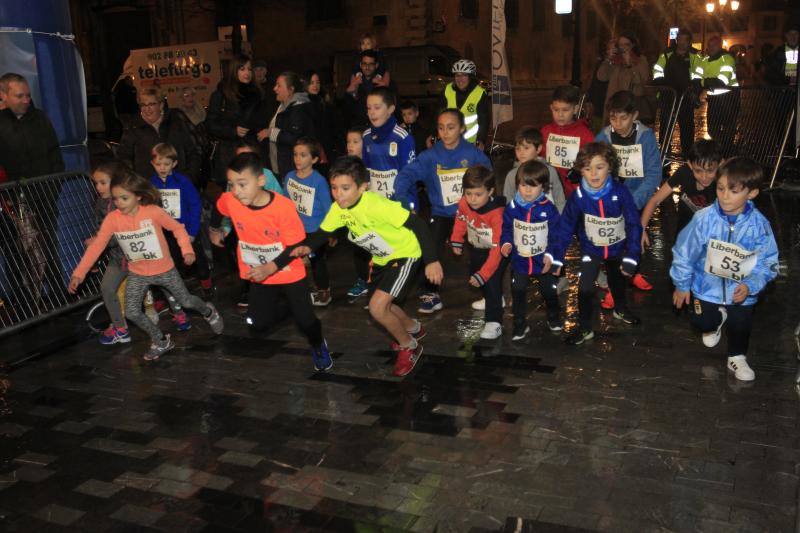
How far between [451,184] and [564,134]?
53.8 inches

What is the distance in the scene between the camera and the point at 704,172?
22.3ft

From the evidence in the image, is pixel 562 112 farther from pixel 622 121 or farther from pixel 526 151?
pixel 526 151

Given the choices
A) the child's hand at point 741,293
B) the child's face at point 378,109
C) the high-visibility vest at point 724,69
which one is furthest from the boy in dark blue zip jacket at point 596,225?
the high-visibility vest at point 724,69

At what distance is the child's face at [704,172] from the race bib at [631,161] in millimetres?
562

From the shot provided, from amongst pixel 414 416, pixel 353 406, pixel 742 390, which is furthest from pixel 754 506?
pixel 353 406

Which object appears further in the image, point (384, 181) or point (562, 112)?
point (384, 181)

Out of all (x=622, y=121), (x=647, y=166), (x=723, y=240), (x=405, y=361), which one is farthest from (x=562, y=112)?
(x=405, y=361)

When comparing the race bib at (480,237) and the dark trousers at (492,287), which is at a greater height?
the race bib at (480,237)

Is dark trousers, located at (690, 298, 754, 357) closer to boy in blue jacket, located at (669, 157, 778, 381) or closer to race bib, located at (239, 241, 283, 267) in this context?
boy in blue jacket, located at (669, 157, 778, 381)

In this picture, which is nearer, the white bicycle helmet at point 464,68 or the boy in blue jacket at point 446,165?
the boy in blue jacket at point 446,165

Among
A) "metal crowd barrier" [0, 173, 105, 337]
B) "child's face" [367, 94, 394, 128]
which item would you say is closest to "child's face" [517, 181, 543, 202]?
"child's face" [367, 94, 394, 128]

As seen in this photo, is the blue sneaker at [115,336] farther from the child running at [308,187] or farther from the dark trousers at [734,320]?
the dark trousers at [734,320]

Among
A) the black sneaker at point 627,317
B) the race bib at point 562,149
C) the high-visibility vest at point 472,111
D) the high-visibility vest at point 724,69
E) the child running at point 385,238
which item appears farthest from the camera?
the high-visibility vest at point 724,69

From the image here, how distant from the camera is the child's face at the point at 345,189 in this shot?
582 centimetres
